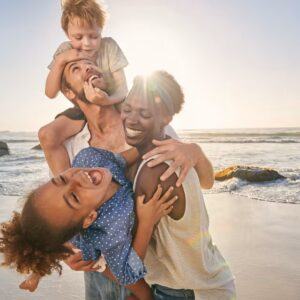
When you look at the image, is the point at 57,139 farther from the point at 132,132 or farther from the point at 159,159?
the point at 159,159

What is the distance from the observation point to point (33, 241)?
211 cm

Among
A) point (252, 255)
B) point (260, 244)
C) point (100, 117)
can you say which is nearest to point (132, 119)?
point (100, 117)

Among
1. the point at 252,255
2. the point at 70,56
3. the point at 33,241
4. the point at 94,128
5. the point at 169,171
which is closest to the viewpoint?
the point at 169,171

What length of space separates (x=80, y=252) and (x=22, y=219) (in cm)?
34

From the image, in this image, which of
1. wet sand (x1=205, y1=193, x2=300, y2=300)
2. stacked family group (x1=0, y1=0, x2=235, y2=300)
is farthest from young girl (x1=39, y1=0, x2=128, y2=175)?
wet sand (x1=205, y1=193, x2=300, y2=300)

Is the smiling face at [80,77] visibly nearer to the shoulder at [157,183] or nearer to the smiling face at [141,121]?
the smiling face at [141,121]

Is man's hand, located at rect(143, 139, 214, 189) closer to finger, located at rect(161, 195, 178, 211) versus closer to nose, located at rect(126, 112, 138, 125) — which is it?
finger, located at rect(161, 195, 178, 211)

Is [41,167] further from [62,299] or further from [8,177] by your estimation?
[62,299]

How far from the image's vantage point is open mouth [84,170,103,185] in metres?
2.14

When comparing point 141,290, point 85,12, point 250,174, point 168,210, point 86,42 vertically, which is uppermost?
point 85,12

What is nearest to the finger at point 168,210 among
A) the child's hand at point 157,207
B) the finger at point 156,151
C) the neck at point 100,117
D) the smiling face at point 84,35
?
the child's hand at point 157,207

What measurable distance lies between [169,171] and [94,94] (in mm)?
914

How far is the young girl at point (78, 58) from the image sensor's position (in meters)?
2.83

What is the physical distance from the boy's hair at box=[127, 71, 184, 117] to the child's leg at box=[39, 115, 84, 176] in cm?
69
